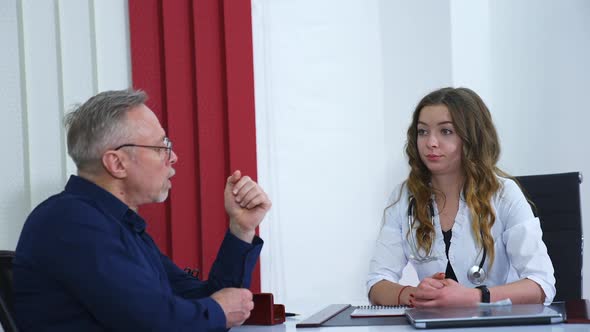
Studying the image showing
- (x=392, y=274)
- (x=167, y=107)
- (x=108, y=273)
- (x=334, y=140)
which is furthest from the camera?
(x=334, y=140)

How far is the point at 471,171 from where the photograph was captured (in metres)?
2.62

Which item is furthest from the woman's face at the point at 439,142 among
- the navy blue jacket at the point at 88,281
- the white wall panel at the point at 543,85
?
the navy blue jacket at the point at 88,281

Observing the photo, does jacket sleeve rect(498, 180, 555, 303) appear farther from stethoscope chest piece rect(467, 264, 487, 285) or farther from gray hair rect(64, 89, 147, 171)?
gray hair rect(64, 89, 147, 171)

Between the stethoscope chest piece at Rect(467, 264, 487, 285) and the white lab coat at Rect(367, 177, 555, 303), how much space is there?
0.14ft

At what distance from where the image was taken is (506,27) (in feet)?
12.1

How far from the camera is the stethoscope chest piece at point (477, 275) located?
2.44 meters

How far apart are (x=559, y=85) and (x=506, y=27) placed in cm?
40

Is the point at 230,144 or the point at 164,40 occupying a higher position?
the point at 164,40

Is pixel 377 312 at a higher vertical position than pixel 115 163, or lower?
lower

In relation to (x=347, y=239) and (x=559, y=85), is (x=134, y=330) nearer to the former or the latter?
(x=347, y=239)

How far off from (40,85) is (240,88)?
3.01 feet

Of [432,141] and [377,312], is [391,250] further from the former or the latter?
[377,312]

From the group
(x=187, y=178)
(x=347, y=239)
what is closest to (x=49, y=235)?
(x=187, y=178)

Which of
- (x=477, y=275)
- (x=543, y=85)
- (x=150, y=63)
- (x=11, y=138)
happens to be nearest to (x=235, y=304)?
(x=477, y=275)
